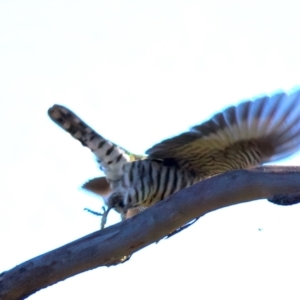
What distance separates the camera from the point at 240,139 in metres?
5.83

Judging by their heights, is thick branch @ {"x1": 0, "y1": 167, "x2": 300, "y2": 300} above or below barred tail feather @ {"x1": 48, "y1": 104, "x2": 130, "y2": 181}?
below

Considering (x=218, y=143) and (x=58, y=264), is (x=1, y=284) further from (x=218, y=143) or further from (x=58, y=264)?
(x=218, y=143)

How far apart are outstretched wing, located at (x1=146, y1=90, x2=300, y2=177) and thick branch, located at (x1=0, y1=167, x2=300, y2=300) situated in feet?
3.55

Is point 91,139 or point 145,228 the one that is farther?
point 91,139

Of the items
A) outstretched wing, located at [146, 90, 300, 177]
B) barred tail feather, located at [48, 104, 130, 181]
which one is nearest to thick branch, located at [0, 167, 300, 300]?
outstretched wing, located at [146, 90, 300, 177]

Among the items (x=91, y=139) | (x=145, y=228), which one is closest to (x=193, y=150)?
(x=91, y=139)

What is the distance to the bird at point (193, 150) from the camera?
5.54m

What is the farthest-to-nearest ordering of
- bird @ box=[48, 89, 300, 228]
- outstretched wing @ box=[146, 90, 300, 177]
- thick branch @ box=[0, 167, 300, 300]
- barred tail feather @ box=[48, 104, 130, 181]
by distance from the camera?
1. barred tail feather @ box=[48, 104, 130, 181]
2. bird @ box=[48, 89, 300, 228]
3. outstretched wing @ box=[146, 90, 300, 177]
4. thick branch @ box=[0, 167, 300, 300]

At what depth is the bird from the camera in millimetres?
5535

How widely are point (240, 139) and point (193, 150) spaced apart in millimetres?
356

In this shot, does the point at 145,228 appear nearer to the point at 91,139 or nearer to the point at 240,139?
the point at 240,139

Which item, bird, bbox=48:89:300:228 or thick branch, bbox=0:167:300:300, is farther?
bird, bbox=48:89:300:228

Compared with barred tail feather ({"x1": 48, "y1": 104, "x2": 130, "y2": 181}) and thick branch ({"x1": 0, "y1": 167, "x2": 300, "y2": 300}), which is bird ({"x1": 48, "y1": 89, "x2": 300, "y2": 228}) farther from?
thick branch ({"x1": 0, "y1": 167, "x2": 300, "y2": 300})

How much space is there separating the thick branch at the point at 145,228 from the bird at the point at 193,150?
116 centimetres
